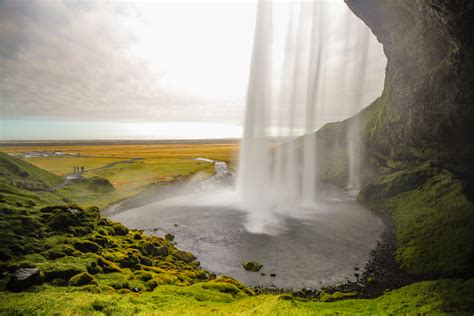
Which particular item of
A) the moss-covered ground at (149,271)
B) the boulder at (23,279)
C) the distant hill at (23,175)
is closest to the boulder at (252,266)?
the moss-covered ground at (149,271)

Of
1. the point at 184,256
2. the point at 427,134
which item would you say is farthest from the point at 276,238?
the point at 427,134

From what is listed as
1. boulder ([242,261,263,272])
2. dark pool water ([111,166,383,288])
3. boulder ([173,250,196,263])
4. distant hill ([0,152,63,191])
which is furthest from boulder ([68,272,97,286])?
distant hill ([0,152,63,191])

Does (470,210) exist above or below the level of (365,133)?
below

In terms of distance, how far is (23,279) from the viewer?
17406 millimetres

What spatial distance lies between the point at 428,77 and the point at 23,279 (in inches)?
2192

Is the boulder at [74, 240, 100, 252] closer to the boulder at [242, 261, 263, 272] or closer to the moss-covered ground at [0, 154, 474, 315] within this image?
the moss-covered ground at [0, 154, 474, 315]

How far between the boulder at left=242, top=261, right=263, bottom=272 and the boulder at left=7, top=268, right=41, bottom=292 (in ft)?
59.9

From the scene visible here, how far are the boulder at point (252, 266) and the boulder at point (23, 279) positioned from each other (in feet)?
59.9

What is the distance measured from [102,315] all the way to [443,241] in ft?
114

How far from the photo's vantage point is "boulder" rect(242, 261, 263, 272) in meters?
28.0

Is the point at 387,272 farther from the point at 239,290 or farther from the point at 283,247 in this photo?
the point at 239,290

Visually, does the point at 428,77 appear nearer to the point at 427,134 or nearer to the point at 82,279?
the point at 427,134

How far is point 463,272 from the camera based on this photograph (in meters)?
24.6

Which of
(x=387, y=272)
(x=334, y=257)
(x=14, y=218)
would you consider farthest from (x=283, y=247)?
(x=14, y=218)
